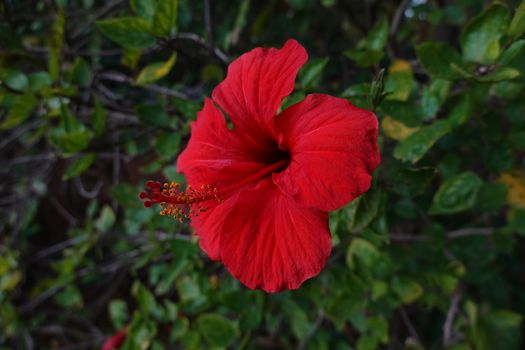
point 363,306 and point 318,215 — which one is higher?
point 318,215

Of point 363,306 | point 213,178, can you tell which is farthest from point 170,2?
point 363,306

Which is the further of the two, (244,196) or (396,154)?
(396,154)

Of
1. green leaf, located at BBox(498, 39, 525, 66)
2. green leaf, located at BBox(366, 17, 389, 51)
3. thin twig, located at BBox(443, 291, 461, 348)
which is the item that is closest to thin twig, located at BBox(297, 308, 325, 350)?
thin twig, located at BBox(443, 291, 461, 348)

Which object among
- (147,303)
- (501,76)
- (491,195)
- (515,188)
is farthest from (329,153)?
(147,303)

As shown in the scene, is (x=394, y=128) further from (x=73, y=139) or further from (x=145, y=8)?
(x=73, y=139)

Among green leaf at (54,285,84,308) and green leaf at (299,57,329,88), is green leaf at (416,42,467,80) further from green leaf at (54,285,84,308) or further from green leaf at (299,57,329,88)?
green leaf at (54,285,84,308)

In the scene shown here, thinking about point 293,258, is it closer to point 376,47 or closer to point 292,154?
point 292,154
